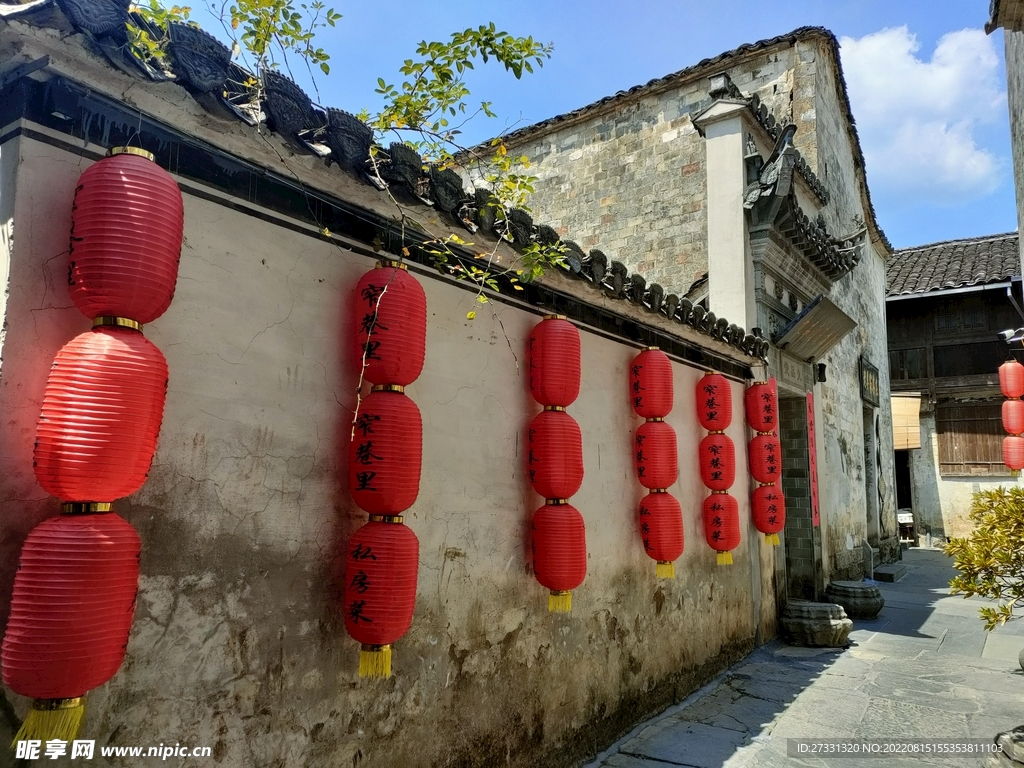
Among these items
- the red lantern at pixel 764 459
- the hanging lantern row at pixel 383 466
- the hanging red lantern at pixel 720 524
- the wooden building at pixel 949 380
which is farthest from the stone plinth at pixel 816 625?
the wooden building at pixel 949 380

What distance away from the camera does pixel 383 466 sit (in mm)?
3018

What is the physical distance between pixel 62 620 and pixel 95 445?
496mm

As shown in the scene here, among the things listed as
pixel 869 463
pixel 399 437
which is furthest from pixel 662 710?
pixel 869 463

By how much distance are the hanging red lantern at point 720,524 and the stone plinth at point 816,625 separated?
208cm

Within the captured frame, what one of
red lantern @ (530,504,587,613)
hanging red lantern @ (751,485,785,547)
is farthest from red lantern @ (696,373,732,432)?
red lantern @ (530,504,587,613)

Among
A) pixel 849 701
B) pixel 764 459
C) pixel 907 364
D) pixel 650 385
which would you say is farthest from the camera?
pixel 907 364

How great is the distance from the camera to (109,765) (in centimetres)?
221

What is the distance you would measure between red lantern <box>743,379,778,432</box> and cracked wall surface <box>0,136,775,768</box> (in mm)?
3622

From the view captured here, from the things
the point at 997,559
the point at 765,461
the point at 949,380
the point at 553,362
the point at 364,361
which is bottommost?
the point at 997,559

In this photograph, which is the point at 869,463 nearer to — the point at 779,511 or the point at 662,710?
the point at 779,511

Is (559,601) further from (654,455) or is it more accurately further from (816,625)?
(816,625)

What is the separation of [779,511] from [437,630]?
213 inches

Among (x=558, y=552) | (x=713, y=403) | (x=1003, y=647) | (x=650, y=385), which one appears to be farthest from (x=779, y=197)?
(x=558, y=552)

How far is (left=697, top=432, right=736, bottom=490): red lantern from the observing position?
661cm
